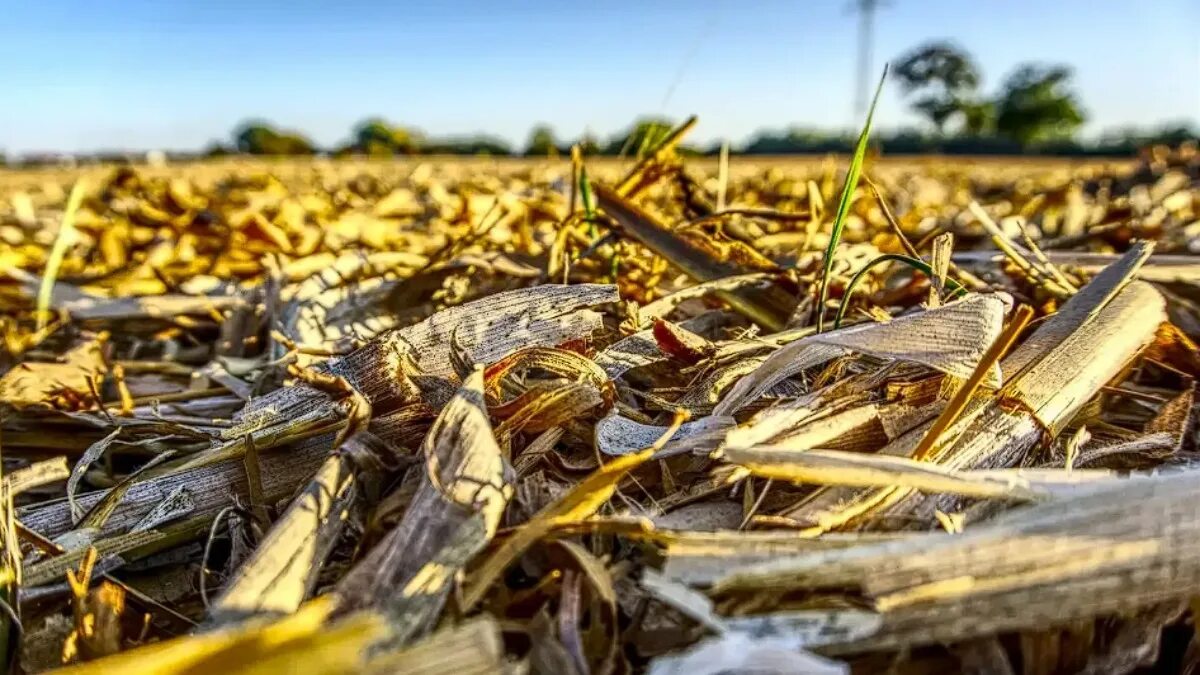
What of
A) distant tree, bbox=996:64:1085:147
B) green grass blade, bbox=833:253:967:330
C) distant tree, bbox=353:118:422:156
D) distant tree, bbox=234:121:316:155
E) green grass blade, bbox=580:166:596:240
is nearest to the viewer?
green grass blade, bbox=833:253:967:330

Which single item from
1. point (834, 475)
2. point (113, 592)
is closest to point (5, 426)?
point (113, 592)

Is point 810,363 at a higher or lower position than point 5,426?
higher

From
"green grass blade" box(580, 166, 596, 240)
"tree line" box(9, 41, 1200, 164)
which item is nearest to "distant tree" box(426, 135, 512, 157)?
"tree line" box(9, 41, 1200, 164)

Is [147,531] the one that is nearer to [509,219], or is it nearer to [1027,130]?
[509,219]

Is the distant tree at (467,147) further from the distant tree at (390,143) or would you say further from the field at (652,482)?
the field at (652,482)

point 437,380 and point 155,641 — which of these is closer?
point 155,641

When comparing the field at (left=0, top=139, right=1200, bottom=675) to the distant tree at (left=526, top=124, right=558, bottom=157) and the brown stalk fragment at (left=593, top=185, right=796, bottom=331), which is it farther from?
the distant tree at (left=526, top=124, right=558, bottom=157)

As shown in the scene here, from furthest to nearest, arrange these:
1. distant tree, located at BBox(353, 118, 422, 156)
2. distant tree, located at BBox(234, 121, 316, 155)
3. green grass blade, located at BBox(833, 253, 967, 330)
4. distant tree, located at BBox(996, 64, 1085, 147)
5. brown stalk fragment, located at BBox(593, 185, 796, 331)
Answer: distant tree, located at BBox(996, 64, 1085, 147) < distant tree, located at BBox(234, 121, 316, 155) < distant tree, located at BBox(353, 118, 422, 156) < brown stalk fragment, located at BBox(593, 185, 796, 331) < green grass blade, located at BBox(833, 253, 967, 330)

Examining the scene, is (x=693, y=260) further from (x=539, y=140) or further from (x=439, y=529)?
(x=539, y=140)
